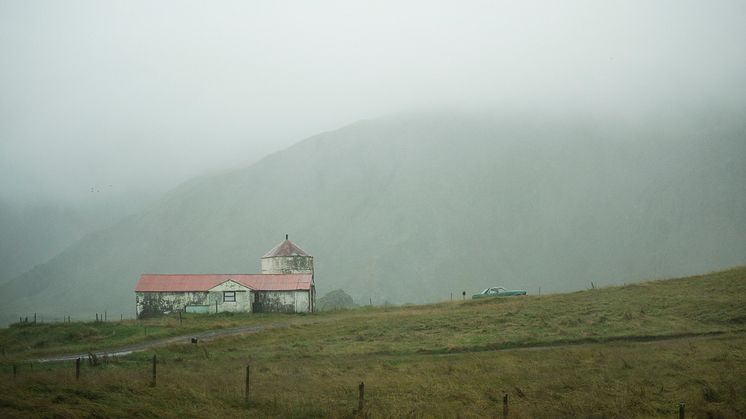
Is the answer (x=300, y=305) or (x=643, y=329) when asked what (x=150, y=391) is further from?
(x=300, y=305)

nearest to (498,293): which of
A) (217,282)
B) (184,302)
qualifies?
(217,282)

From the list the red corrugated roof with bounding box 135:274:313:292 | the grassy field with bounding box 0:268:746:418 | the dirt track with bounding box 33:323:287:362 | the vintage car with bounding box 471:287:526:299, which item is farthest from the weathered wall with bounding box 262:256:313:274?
the grassy field with bounding box 0:268:746:418

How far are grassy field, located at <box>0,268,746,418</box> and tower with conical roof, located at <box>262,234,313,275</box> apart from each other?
28645 millimetres

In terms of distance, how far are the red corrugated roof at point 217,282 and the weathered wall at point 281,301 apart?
1.88 ft

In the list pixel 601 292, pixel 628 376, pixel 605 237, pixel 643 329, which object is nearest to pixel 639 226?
pixel 605 237

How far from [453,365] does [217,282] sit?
1833 inches

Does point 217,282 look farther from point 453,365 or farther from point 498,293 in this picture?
point 453,365

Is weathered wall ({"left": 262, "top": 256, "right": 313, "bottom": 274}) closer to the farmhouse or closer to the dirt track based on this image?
the farmhouse

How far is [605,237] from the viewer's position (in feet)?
609

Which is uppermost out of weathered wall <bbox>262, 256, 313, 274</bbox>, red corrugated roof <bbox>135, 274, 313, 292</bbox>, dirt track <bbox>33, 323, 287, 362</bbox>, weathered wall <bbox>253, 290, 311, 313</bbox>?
weathered wall <bbox>262, 256, 313, 274</bbox>

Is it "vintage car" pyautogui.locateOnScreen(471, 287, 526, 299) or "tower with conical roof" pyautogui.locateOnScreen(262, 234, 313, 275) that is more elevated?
"tower with conical roof" pyautogui.locateOnScreen(262, 234, 313, 275)

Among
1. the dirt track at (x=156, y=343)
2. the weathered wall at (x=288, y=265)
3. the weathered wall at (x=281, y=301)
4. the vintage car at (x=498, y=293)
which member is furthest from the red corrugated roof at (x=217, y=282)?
the vintage car at (x=498, y=293)

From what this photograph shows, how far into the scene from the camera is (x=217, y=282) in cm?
6856

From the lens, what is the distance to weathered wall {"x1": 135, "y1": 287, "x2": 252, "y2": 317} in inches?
2653
